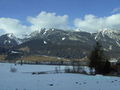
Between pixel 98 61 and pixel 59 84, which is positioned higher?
pixel 98 61

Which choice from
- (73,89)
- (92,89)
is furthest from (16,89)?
(92,89)

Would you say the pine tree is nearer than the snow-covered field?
No

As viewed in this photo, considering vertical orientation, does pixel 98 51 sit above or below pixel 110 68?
above

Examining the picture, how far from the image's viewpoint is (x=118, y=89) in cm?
3781

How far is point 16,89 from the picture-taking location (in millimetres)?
36062

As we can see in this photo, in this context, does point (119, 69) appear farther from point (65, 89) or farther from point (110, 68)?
point (65, 89)

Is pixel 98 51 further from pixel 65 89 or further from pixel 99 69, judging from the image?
pixel 65 89

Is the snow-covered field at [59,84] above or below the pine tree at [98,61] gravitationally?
below

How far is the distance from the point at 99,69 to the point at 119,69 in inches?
366

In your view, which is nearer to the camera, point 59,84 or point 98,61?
point 59,84

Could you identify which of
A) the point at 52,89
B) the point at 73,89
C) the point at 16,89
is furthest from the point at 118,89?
the point at 16,89

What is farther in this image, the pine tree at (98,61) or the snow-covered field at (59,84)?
the pine tree at (98,61)

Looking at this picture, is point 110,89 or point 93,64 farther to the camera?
point 93,64

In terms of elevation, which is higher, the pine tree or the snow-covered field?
the pine tree
